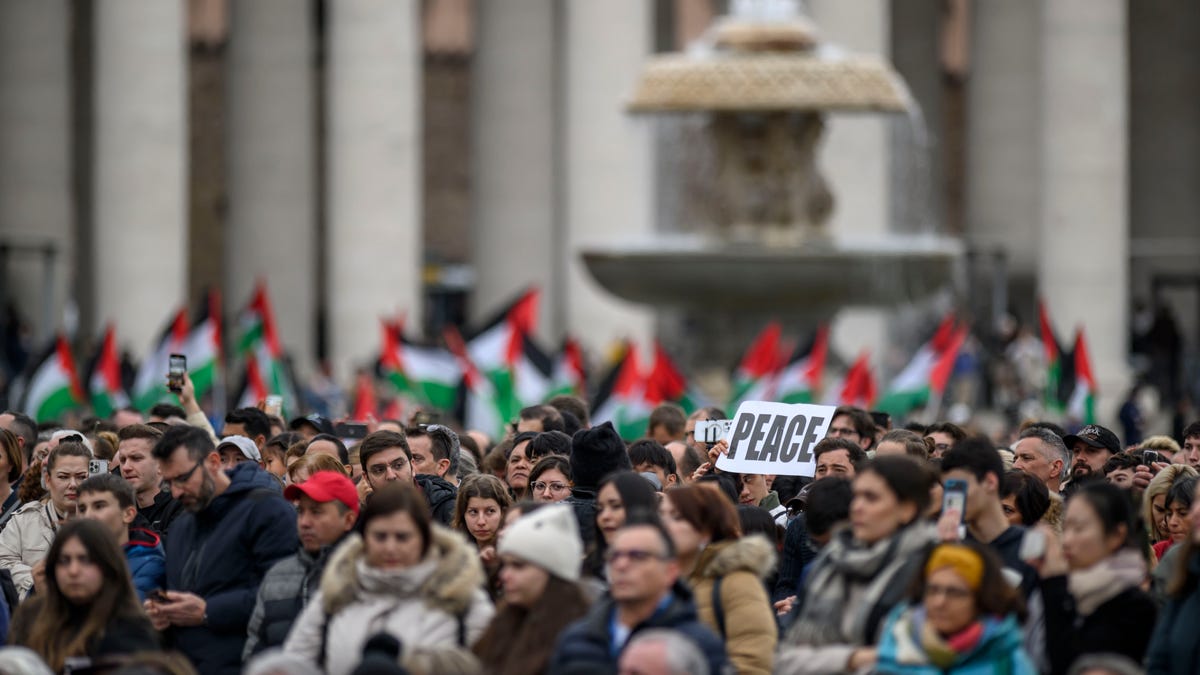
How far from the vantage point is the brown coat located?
458 inches

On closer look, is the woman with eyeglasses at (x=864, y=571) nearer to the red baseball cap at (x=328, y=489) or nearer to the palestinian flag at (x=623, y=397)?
the red baseball cap at (x=328, y=489)

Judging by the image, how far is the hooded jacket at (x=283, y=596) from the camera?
41.5 feet

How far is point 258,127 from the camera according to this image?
57.4 metres

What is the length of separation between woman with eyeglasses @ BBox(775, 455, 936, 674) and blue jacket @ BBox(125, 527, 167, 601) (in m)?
3.99

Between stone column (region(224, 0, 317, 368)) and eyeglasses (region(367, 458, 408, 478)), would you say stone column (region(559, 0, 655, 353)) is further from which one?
eyeglasses (region(367, 458, 408, 478))

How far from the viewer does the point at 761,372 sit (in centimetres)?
3312

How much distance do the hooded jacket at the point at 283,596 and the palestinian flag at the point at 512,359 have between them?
17.1 metres

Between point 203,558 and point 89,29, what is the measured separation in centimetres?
4794

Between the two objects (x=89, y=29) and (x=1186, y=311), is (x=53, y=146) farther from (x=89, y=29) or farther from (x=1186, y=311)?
(x=1186, y=311)

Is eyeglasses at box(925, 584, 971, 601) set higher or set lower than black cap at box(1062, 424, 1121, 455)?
higher

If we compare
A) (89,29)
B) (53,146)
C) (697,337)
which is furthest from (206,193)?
(697,337)

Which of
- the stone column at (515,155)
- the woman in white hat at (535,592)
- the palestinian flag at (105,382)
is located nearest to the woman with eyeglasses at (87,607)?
the woman in white hat at (535,592)

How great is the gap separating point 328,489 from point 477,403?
16.8 metres

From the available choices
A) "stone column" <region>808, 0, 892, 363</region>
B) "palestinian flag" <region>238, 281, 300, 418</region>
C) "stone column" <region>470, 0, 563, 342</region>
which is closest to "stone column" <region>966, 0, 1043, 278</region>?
"stone column" <region>808, 0, 892, 363</region>
